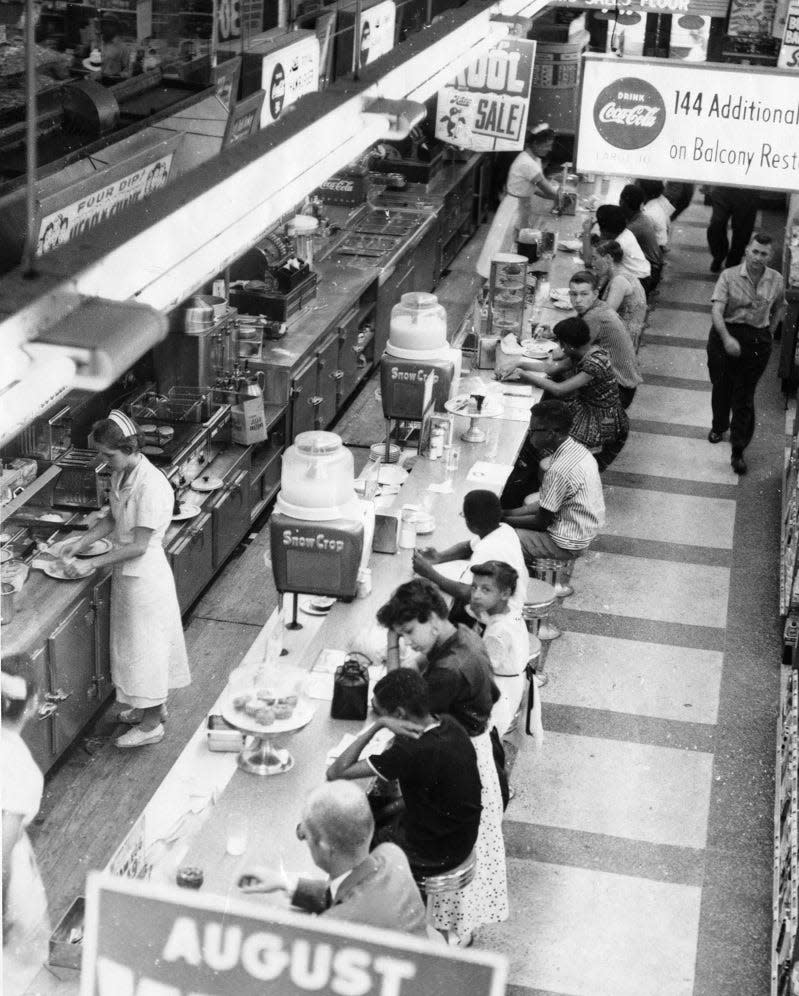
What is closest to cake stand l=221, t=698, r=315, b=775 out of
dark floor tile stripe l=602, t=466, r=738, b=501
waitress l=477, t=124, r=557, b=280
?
dark floor tile stripe l=602, t=466, r=738, b=501

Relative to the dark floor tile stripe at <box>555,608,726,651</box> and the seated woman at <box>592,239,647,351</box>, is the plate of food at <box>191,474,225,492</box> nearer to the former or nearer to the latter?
the dark floor tile stripe at <box>555,608,726,651</box>

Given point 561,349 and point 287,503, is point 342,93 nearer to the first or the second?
point 287,503

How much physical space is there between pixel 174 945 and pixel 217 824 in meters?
2.58

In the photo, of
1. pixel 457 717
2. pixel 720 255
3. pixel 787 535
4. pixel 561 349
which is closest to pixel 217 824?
pixel 457 717

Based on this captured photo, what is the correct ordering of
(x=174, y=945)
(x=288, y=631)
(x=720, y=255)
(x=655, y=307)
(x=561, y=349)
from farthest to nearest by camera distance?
(x=720, y=255) < (x=655, y=307) < (x=561, y=349) < (x=288, y=631) < (x=174, y=945)

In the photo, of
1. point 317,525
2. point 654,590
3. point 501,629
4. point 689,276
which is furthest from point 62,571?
point 689,276

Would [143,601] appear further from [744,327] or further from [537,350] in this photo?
[744,327]

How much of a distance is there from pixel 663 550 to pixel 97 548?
12.8ft

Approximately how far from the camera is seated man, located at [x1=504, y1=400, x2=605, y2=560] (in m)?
7.10

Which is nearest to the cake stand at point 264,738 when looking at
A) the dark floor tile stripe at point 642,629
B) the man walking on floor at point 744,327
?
the dark floor tile stripe at point 642,629

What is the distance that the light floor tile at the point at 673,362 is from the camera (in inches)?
475

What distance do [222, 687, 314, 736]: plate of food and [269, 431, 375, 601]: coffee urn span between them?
1.67ft

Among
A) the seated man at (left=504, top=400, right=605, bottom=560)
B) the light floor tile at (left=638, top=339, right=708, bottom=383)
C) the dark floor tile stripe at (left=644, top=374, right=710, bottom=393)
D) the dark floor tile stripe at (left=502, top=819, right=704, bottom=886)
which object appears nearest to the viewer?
the dark floor tile stripe at (left=502, top=819, right=704, bottom=886)

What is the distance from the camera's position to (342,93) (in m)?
4.75
